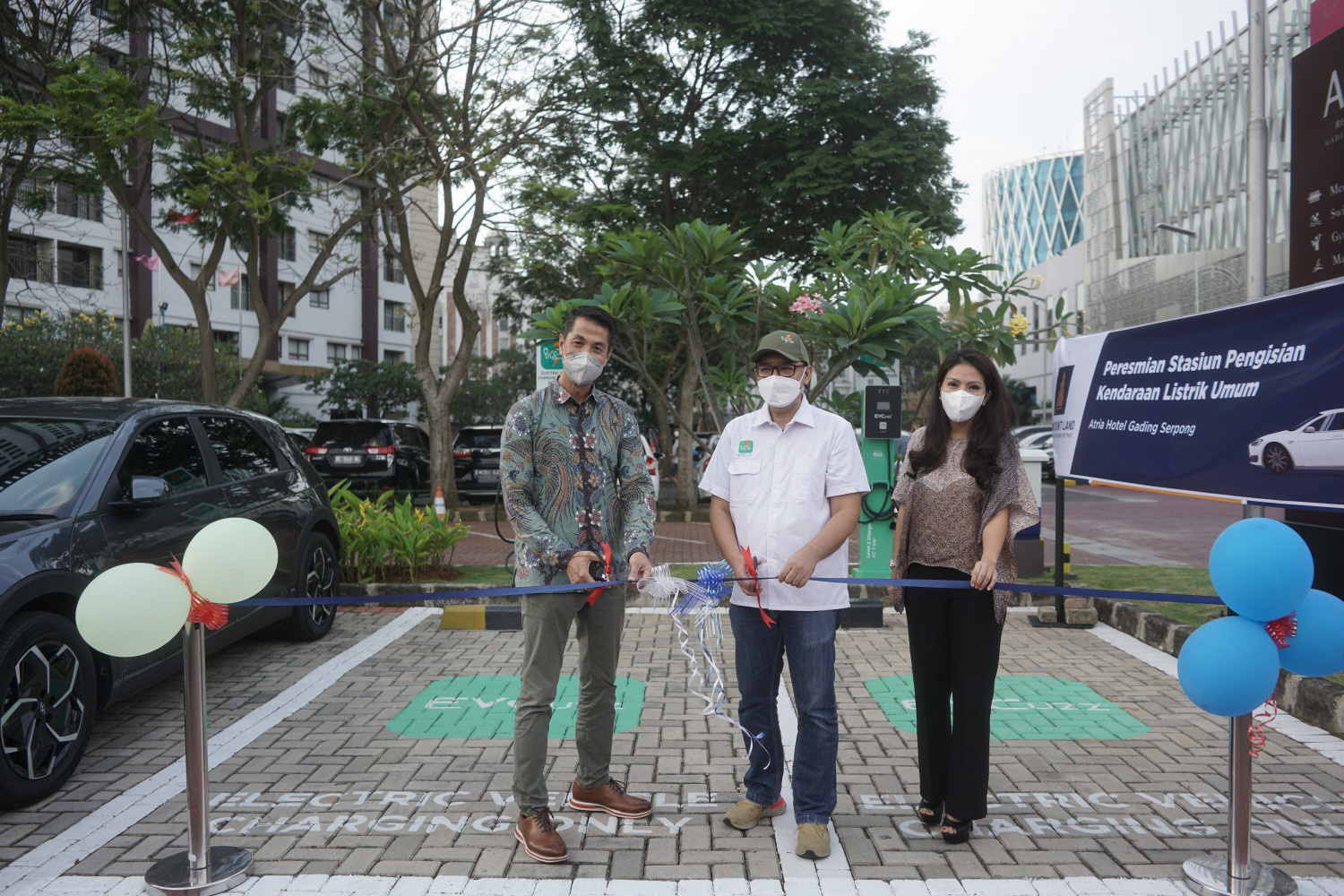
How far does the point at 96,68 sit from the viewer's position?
11305 mm

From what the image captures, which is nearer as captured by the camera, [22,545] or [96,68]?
[22,545]

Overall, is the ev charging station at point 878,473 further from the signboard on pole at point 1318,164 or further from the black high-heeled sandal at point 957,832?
the black high-heeled sandal at point 957,832

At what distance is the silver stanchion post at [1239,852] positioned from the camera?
3242mm

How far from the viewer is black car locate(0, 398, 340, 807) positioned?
4.04 m

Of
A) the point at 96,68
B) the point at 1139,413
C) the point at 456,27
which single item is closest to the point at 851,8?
the point at 456,27

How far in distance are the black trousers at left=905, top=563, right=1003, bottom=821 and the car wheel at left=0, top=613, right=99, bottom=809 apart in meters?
3.62

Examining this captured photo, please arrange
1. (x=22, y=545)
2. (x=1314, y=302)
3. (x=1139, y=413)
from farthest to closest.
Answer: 1. (x=1139, y=413)
2. (x=1314, y=302)
3. (x=22, y=545)

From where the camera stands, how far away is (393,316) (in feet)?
150

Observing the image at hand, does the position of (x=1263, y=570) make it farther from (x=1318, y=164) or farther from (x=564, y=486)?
(x=1318, y=164)

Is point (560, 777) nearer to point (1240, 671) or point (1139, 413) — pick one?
point (1240, 671)

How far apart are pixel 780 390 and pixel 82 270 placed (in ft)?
116

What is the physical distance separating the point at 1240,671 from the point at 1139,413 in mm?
3562

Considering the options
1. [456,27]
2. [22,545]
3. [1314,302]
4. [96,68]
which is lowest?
[22,545]

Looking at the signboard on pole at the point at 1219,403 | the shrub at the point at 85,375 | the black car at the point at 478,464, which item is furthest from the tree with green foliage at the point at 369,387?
the signboard on pole at the point at 1219,403
